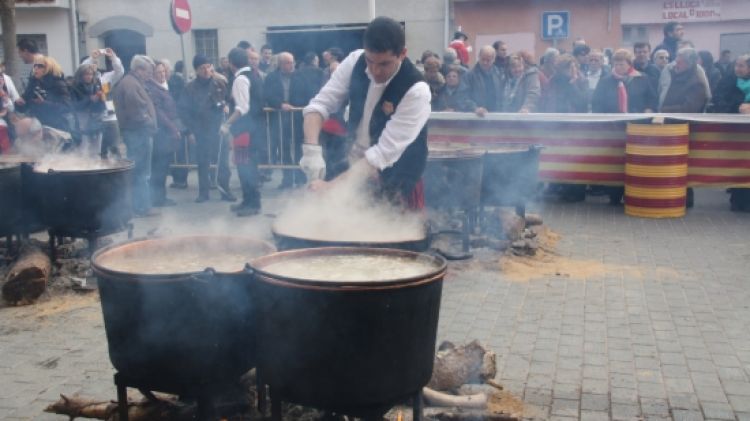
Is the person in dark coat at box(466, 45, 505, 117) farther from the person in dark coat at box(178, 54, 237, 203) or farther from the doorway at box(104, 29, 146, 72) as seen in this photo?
the doorway at box(104, 29, 146, 72)

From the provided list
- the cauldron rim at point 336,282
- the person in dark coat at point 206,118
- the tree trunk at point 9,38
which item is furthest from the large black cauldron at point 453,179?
the tree trunk at point 9,38

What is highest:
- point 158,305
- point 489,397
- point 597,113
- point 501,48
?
point 501,48

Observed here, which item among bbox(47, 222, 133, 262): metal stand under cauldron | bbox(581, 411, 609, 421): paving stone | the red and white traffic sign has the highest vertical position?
the red and white traffic sign

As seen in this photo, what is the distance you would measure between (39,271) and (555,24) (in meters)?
11.0

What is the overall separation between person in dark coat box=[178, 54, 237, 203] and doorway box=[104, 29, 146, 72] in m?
12.9

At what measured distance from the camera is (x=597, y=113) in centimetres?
984

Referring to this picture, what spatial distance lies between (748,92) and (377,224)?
760 cm

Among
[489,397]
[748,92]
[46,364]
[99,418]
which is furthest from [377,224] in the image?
[748,92]

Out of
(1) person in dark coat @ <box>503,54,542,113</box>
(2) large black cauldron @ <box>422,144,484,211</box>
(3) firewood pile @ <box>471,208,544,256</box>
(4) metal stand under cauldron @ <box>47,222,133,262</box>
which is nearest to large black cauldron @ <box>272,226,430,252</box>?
(2) large black cauldron @ <box>422,144,484,211</box>

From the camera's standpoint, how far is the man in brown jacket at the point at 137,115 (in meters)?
8.86

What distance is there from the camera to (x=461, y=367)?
3863 millimetres

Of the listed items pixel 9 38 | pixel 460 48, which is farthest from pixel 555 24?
pixel 9 38

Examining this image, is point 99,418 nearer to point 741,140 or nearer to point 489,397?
point 489,397

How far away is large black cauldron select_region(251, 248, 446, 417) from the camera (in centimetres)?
259
